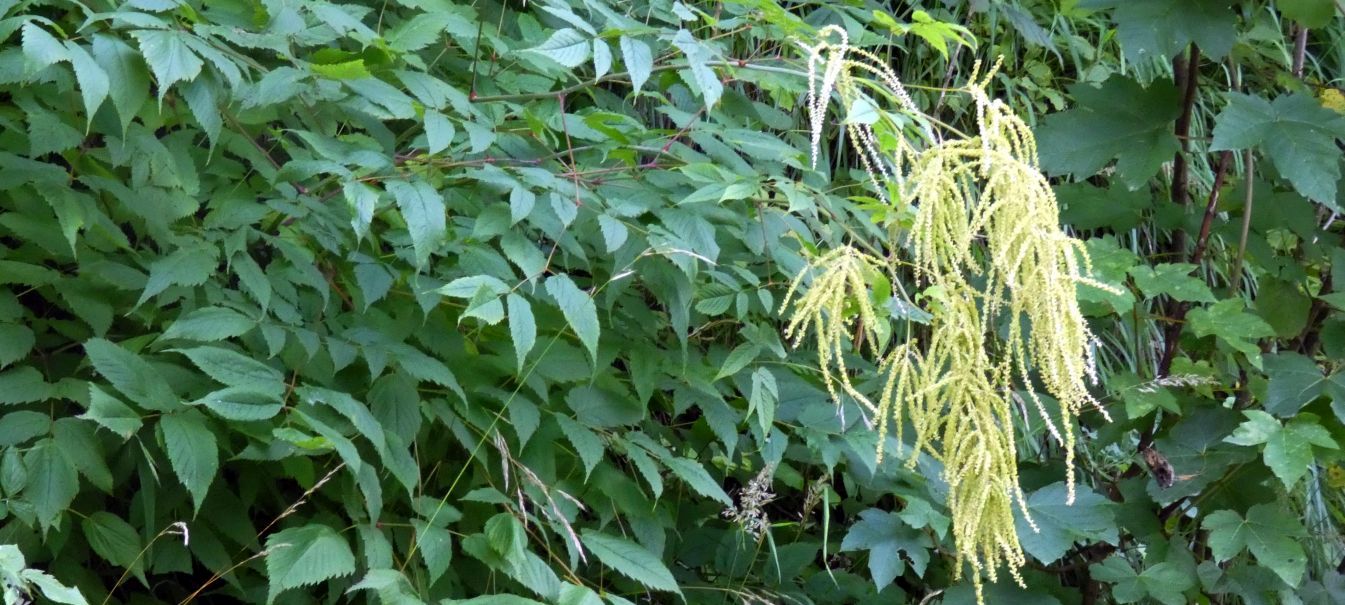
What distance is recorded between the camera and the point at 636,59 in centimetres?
165

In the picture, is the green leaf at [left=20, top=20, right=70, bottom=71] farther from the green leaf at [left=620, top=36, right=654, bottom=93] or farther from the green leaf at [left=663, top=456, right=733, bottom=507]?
the green leaf at [left=663, top=456, right=733, bottom=507]

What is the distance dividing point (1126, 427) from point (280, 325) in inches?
67.8

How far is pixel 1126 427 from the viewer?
2.63 meters

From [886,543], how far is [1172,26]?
107cm

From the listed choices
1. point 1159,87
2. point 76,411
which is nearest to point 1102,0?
point 1159,87

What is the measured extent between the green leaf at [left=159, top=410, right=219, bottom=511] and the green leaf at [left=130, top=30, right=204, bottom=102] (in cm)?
40

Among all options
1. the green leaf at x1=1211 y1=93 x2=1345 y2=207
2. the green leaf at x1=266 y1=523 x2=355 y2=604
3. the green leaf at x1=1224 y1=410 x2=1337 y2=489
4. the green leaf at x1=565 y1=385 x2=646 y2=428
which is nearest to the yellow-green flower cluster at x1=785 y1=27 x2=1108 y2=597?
the green leaf at x1=565 y1=385 x2=646 y2=428

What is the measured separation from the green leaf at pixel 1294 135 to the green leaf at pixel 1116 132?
0.58 feet

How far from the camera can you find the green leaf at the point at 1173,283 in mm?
2453

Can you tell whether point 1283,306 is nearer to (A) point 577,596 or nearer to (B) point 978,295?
(B) point 978,295

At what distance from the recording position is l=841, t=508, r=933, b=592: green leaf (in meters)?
2.27

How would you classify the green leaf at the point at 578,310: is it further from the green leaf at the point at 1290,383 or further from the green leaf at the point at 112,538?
the green leaf at the point at 1290,383

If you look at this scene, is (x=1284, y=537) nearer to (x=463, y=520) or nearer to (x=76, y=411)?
(x=463, y=520)

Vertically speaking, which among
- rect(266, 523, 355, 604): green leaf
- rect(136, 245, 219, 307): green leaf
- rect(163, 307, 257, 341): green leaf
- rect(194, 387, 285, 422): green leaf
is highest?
rect(136, 245, 219, 307): green leaf
